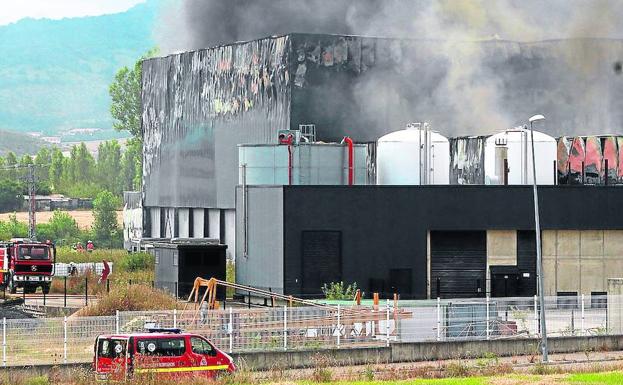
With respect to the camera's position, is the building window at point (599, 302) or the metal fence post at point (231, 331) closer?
the metal fence post at point (231, 331)

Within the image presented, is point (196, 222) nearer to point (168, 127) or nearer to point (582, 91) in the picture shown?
point (168, 127)

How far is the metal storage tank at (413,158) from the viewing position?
71750 millimetres

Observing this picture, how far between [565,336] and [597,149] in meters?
22.4

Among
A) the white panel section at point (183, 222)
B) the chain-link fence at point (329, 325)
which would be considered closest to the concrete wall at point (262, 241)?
the chain-link fence at point (329, 325)

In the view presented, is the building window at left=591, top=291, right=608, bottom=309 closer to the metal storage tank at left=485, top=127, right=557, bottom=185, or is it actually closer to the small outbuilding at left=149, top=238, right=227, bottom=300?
the metal storage tank at left=485, top=127, right=557, bottom=185

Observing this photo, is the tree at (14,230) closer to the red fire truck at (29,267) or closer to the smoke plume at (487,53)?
the smoke plume at (487,53)

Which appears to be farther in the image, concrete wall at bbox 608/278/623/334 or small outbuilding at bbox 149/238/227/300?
small outbuilding at bbox 149/238/227/300

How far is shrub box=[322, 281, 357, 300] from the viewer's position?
62.1 metres

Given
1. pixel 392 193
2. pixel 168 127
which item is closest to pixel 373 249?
pixel 392 193

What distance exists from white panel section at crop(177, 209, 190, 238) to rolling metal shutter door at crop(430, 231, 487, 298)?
31123 mm

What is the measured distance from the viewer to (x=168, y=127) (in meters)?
97.5

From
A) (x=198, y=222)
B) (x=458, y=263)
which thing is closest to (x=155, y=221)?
(x=198, y=222)

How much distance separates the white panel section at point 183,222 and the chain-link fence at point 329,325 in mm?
41342

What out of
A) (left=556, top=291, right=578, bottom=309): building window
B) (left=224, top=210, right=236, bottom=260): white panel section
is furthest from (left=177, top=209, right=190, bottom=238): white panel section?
(left=556, top=291, right=578, bottom=309): building window
